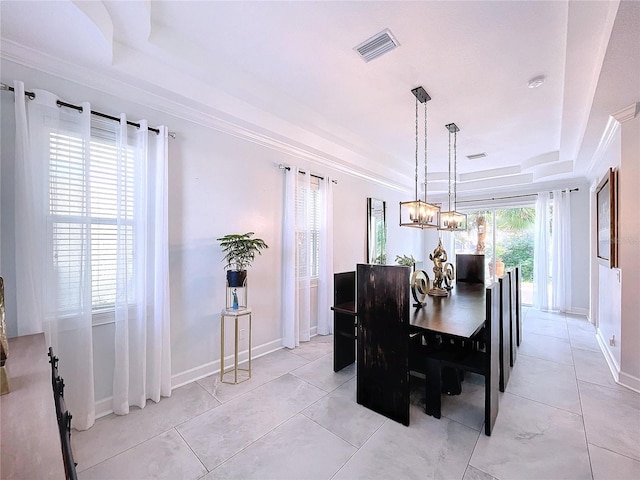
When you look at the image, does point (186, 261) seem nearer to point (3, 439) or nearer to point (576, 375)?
point (3, 439)

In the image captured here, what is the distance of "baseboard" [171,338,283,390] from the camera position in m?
2.62

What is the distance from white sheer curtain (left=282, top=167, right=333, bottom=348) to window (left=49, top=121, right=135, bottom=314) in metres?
1.69

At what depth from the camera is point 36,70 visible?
1.95 metres

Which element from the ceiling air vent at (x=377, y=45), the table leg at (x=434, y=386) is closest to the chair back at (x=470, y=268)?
the table leg at (x=434, y=386)

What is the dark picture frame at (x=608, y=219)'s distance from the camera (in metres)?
2.93

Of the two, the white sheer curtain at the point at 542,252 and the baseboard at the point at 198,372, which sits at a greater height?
the white sheer curtain at the point at 542,252

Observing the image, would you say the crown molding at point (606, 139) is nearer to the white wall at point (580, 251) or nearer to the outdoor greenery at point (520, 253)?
the white wall at point (580, 251)

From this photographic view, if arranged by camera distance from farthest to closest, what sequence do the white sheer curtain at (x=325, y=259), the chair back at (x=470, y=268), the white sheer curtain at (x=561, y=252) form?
the white sheer curtain at (x=561, y=252) → the chair back at (x=470, y=268) → the white sheer curtain at (x=325, y=259)

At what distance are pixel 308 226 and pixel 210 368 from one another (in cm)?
203

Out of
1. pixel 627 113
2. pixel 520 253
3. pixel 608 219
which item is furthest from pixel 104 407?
pixel 520 253

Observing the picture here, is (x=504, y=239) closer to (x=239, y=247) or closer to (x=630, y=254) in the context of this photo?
(x=630, y=254)

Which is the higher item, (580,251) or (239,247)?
(239,247)

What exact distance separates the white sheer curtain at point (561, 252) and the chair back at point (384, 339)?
4992 millimetres

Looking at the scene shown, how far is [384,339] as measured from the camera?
215cm
